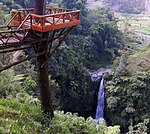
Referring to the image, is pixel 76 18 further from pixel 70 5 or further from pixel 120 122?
pixel 70 5

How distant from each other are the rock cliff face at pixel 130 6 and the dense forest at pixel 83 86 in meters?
40.1

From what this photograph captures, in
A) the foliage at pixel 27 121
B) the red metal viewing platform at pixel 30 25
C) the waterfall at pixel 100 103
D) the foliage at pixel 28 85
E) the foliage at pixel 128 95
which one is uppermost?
the red metal viewing platform at pixel 30 25

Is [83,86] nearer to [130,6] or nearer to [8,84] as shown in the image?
[8,84]

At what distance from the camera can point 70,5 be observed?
3394cm

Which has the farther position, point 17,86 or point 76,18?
point 17,86

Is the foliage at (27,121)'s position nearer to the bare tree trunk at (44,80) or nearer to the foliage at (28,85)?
the bare tree trunk at (44,80)

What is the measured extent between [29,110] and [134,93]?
14059 mm

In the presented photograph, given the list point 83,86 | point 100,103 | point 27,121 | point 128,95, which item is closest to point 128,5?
point 100,103

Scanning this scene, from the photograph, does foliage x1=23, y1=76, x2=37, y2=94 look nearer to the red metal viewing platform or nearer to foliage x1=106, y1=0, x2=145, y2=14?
the red metal viewing platform

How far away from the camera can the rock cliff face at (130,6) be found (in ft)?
238

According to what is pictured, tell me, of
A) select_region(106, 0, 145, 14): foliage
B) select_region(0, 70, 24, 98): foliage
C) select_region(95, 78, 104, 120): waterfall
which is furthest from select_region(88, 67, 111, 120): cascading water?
select_region(106, 0, 145, 14): foliage

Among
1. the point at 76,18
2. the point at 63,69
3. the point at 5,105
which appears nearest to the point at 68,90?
the point at 63,69

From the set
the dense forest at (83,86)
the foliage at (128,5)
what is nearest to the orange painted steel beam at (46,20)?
the dense forest at (83,86)

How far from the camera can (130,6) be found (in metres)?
75.9
